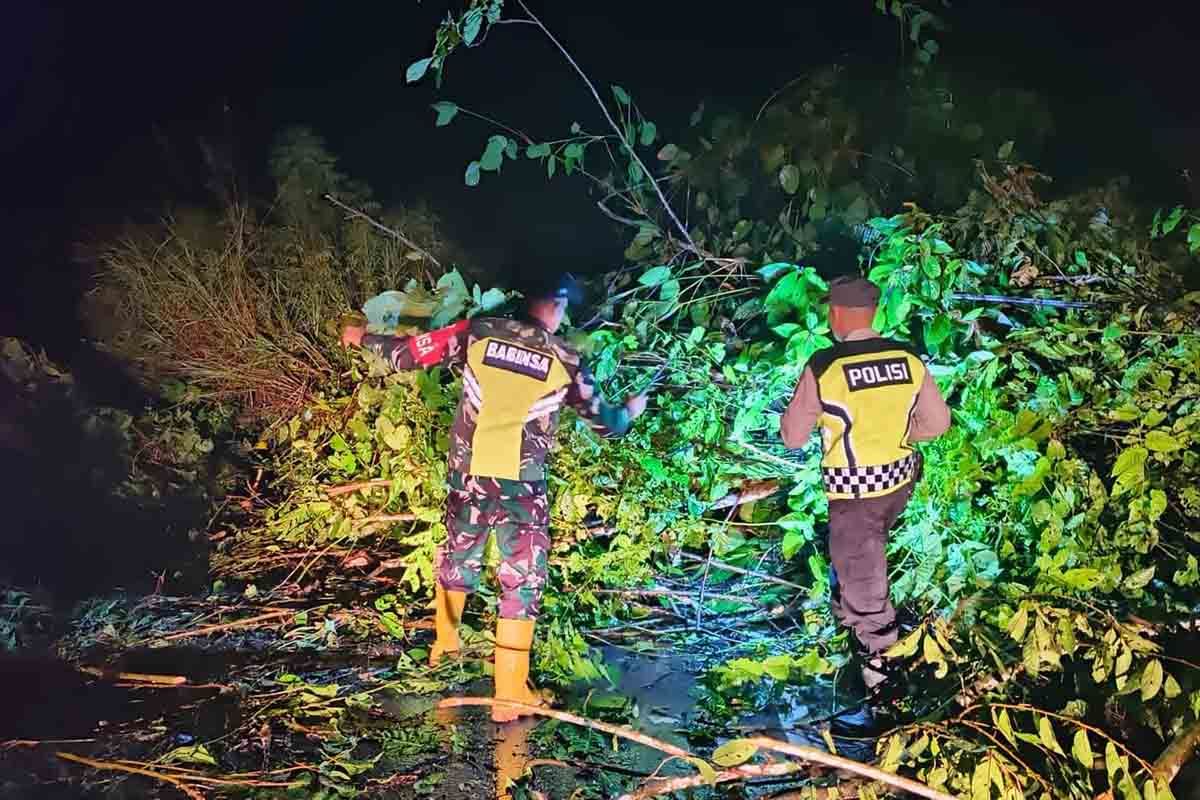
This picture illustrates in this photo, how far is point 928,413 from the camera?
3.31 m

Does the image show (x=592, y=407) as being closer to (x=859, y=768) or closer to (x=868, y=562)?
(x=868, y=562)

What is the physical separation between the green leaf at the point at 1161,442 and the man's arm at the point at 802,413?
123 cm

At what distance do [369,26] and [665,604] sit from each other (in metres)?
9.62

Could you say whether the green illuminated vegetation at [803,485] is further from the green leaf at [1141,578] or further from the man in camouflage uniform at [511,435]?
the man in camouflage uniform at [511,435]

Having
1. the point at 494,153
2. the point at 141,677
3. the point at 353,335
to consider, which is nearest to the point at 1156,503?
the point at 494,153

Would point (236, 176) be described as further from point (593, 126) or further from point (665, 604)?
point (665, 604)

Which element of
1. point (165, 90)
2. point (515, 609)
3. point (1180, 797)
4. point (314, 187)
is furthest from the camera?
→ point (165, 90)

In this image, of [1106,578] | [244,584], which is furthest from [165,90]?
[1106,578]

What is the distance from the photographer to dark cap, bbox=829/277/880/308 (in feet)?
10.8

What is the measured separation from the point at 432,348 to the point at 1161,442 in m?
2.86

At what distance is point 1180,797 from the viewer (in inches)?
101

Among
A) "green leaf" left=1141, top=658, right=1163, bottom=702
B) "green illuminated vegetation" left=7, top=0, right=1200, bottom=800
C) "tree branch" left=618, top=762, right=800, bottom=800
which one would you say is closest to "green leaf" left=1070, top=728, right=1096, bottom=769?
"green illuminated vegetation" left=7, top=0, right=1200, bottom=800

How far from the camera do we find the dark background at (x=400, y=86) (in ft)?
24.1

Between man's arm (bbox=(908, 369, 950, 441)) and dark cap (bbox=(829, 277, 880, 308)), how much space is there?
346 millimetres
